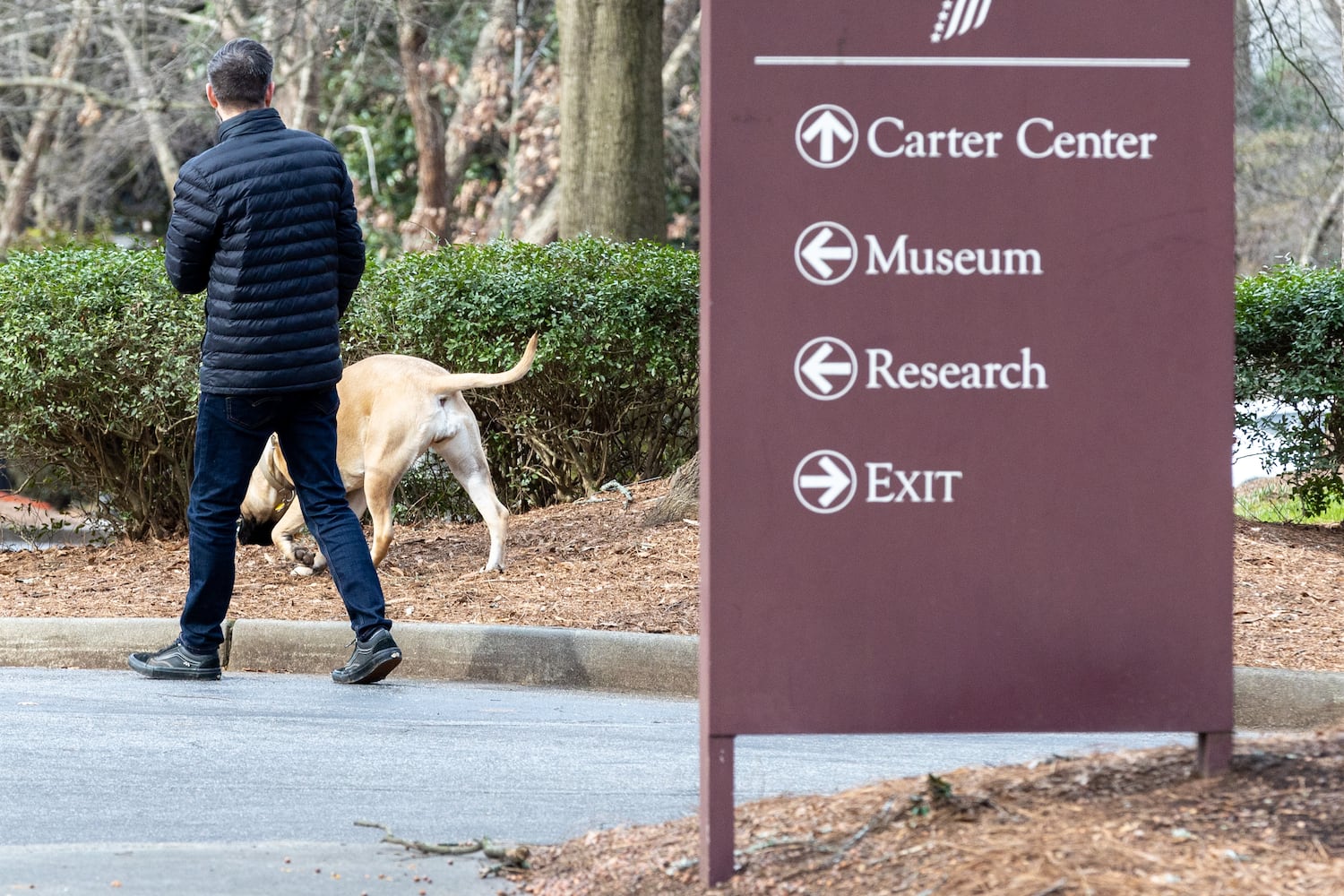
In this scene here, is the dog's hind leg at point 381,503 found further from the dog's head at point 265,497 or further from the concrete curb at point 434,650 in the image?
the concrete curb at point 434,650

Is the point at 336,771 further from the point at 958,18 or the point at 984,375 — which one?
the point at 958,18

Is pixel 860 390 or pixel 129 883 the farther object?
pixel 129 883

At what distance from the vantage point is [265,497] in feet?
30.4

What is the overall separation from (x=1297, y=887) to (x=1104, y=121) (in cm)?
145

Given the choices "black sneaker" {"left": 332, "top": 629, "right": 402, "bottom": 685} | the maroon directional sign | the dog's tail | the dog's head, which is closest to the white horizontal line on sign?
the maroon directional sign

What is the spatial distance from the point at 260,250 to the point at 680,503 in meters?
3.35

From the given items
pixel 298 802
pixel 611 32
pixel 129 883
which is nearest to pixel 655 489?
pixel 611 32

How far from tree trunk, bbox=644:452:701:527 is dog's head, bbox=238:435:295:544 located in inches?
77.4

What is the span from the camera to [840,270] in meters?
3.21

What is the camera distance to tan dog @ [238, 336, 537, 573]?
8.17 m

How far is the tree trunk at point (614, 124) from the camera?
1201 centimetres

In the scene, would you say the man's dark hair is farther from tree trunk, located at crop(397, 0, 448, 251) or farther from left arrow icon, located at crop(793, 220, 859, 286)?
tree trunk, located at crop(397, 0, 448, 251)

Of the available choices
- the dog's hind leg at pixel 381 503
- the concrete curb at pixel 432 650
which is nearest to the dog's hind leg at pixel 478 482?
the dog's hind leg at pixel 381 503

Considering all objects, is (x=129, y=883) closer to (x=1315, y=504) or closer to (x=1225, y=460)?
(x=1225, y=460)
